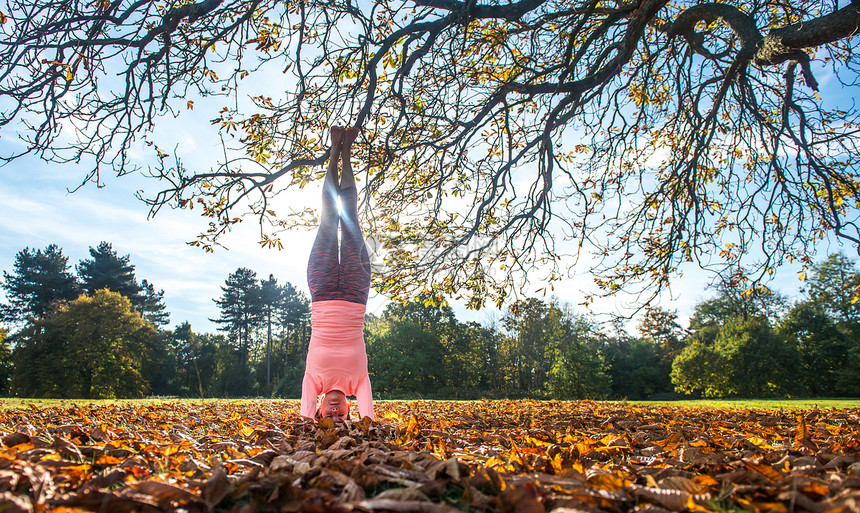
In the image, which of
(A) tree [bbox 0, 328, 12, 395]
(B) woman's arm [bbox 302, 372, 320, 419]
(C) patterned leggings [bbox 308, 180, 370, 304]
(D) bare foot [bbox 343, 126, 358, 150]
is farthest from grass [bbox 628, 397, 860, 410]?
(A) tree [bbox 0, 328, 12, 395]

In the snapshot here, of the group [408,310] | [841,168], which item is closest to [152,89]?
[841,168]

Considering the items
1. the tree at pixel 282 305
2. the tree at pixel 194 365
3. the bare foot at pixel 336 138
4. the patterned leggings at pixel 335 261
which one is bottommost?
the tree at pixel 194 365

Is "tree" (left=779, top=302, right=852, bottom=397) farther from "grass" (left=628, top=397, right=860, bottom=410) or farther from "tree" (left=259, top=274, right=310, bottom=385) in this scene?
"tree" (left=259, top=274, right=310, bottom=385)

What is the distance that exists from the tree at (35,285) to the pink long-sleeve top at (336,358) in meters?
52.7

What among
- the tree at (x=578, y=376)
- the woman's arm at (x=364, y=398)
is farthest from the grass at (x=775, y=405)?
the tree at (x=578, y=376)

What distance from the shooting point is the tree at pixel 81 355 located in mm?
28578

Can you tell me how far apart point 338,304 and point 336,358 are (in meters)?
0.52

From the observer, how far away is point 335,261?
167 inches

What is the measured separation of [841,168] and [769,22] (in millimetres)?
2428

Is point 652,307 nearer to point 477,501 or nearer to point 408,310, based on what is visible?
point 477,501

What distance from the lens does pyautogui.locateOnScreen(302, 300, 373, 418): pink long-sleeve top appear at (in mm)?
3828

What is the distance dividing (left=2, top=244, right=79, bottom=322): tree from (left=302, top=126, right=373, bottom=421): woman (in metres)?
52.6

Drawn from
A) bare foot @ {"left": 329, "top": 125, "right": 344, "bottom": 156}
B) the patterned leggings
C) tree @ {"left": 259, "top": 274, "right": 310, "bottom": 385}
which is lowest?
the patterned leggings

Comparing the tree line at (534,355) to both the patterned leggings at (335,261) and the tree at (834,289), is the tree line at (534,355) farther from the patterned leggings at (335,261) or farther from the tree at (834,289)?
the patterned leggings at (335,261)
